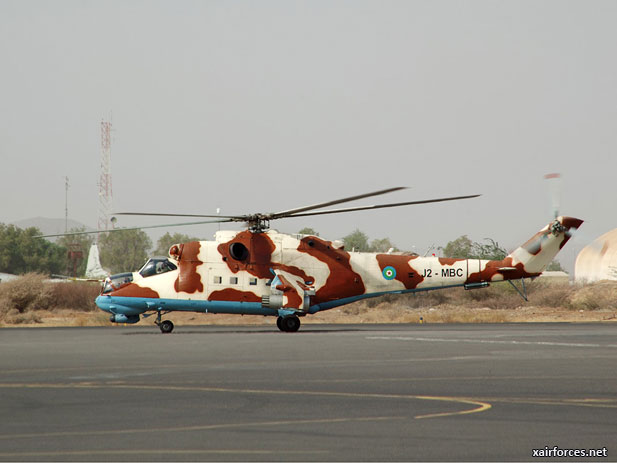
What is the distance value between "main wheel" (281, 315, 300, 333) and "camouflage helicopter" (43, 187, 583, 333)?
4 cm

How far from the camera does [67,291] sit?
2462 inches

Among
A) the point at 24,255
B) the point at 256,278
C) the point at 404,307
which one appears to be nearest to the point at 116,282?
the point at 256,278

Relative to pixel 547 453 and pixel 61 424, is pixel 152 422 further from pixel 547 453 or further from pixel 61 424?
pixel 547 453

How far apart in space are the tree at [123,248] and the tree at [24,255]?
20833 millimetres

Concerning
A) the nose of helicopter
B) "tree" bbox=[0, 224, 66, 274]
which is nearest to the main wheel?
the nose of helicopter

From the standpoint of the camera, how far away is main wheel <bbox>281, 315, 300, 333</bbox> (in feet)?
106

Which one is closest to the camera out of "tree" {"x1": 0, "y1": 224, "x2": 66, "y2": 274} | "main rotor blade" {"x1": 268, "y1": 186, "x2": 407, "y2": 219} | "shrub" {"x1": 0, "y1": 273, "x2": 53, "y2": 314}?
"main rotor blade" {"x1": 268, "y1": 186, "x2": 407, "y2": 219}

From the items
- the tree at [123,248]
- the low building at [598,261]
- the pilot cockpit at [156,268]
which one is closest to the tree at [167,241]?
the tree at [123,248]

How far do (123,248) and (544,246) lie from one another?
449 ft

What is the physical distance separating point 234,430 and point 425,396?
377 centimetres

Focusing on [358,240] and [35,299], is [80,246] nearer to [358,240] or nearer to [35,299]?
[358,240]

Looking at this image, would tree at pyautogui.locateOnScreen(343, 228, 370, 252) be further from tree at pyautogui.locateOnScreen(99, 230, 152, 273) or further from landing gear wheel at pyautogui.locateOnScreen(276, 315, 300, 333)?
landing gear wheel at pyautogui.locateOnScreen(276, 315, 300, 333)

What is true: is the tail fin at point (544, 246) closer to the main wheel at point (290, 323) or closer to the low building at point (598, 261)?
the main wheel at point (290, 323)

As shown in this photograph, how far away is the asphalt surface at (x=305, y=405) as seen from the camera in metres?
7.90
